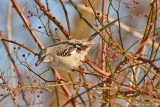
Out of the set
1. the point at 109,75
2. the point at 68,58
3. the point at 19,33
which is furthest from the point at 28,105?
the point at 19,33

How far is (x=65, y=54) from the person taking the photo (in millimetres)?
3125

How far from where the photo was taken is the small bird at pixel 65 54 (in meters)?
2.87

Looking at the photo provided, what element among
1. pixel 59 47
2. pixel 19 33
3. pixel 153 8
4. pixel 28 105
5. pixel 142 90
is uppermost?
pixel 19 33

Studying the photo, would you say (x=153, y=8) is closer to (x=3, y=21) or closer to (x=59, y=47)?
(x=59, y=47)

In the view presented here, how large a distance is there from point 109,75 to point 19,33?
3652 millimetres

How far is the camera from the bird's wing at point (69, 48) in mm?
2822

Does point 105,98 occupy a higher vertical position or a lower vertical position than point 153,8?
lower

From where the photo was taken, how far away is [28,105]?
2.75 meters

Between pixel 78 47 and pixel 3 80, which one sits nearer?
pixel 3 80

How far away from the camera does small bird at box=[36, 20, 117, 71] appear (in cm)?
287

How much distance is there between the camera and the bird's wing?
2.82m

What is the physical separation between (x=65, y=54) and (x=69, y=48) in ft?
0.50

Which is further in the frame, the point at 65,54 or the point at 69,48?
the point at 65,54

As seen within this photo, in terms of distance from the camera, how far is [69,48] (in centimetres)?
298
